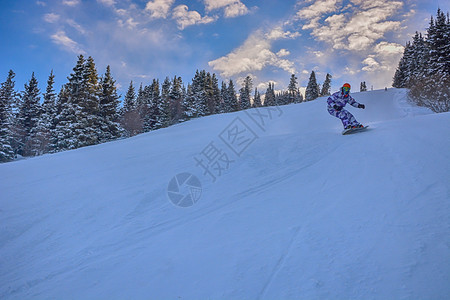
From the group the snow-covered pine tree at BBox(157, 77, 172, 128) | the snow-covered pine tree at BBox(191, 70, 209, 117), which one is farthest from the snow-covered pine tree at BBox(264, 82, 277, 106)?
the snow-covered pine tree at BBox(157, 77, 172, 128)

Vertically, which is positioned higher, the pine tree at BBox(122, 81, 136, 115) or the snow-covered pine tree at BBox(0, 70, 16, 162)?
the pine tree at BBox(122, 81, 136, 115)

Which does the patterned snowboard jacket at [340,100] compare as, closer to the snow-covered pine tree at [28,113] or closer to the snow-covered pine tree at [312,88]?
the snow-covered pine tree at [28,113]

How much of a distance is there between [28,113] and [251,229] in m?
39.2

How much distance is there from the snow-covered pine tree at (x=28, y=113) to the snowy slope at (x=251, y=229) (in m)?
30.1

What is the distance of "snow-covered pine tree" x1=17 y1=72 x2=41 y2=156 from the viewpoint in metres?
28.1

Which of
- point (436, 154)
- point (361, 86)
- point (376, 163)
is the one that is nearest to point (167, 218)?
point (376, 163)

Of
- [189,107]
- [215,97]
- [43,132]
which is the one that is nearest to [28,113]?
[43,132]

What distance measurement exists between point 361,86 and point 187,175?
3845 inches

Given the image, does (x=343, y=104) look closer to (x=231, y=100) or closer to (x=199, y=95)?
(x=199, y=95)

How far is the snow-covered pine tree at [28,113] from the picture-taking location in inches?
1108

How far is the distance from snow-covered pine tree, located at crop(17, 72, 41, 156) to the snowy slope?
3005cm

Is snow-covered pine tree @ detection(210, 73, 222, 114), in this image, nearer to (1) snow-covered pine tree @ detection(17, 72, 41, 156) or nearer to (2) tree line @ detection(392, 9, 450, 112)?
(1) snow-covered pine tree @ detection(17, 72, 41, 156)

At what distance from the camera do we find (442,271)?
1.75m

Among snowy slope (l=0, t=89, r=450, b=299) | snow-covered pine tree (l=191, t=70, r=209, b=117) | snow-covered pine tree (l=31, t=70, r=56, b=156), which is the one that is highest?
snow-covered pine tree (l=191, t=70, r=209, b=117)
